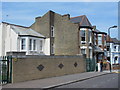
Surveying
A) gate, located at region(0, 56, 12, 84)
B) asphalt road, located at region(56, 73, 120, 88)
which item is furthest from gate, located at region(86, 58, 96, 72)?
gate, located at region(0, 56, 12, 84)

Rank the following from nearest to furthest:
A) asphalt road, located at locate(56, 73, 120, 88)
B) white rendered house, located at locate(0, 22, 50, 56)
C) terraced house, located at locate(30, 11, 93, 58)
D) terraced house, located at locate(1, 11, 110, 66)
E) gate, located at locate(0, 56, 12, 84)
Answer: asphalt road, located at locate(56, 73, 120, 88) → gate, located at locate(0, 56, 12, 84) → white rendered house, located at locate(0, 22, 50, 56) → terraced house, located at locate(1, 11, 110, 66) → terraced house, located at locate(30, 11, 93, 58)

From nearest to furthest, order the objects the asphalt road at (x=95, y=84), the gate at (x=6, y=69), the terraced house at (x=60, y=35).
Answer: the asphalt road at (x=95, y=84) → the gate at (x=6, y=69) → the terraced house at (x=60, y=35)

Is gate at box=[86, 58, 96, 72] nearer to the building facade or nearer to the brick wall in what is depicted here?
the brick wall

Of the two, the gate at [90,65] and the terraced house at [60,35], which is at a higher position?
the terraced house at [60,35]

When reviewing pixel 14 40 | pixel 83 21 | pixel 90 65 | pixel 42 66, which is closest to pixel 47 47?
pixel 14 40

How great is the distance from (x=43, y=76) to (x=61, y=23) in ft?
62.7

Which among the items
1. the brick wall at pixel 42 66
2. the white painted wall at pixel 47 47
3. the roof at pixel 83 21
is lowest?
the brick wall at pixel 42 66

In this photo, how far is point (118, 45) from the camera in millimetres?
52312

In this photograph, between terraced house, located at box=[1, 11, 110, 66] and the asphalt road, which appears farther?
terraced house, located at box=[1, 11, 110, 66]

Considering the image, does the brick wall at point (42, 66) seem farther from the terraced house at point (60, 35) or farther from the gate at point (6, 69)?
the terraced house at point (60, 35)

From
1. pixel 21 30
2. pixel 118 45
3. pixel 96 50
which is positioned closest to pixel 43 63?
pixel 21 30

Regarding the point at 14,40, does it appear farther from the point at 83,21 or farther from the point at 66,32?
the point at 83,21

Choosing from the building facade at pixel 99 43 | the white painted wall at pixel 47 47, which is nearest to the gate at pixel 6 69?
the white painted wall at pixel 47 47

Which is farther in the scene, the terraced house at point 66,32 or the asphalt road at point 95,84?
the terraced house at point 66,32
